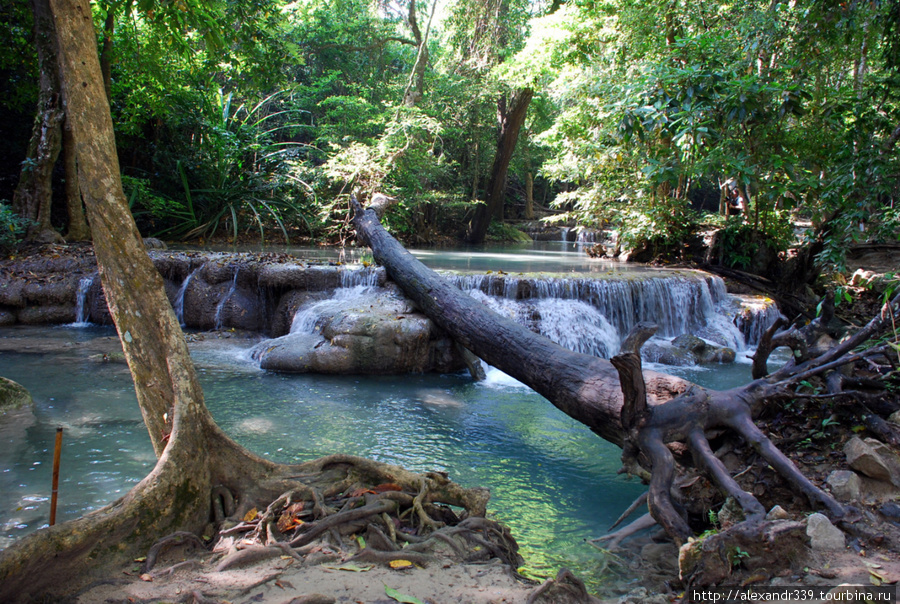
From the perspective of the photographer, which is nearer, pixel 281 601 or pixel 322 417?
pixel 281 601

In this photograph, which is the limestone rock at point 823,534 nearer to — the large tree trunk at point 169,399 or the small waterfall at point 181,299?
the large tree trunk at point 169,399

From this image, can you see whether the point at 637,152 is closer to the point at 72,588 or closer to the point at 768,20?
the point at 768,20

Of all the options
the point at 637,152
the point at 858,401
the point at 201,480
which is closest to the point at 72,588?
the point at 201,480

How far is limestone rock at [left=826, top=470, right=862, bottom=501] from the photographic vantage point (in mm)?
2898

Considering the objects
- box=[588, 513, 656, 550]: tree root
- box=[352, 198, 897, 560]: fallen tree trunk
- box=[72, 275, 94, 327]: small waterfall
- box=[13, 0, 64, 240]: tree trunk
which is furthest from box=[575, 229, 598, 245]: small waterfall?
box=[588, 513, 656, 550]: tree root

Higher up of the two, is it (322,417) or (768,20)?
(768,20)

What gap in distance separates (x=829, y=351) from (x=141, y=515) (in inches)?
165

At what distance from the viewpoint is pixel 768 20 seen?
330 inches

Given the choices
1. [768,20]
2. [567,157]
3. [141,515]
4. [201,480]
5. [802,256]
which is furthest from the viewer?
[567,157]

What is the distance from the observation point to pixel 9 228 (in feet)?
30.9

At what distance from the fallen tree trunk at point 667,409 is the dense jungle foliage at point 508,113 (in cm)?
416

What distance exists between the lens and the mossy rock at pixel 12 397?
16.3ft

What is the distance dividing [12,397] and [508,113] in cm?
1523

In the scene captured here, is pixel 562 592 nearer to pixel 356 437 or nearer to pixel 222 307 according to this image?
pixel 356 437
